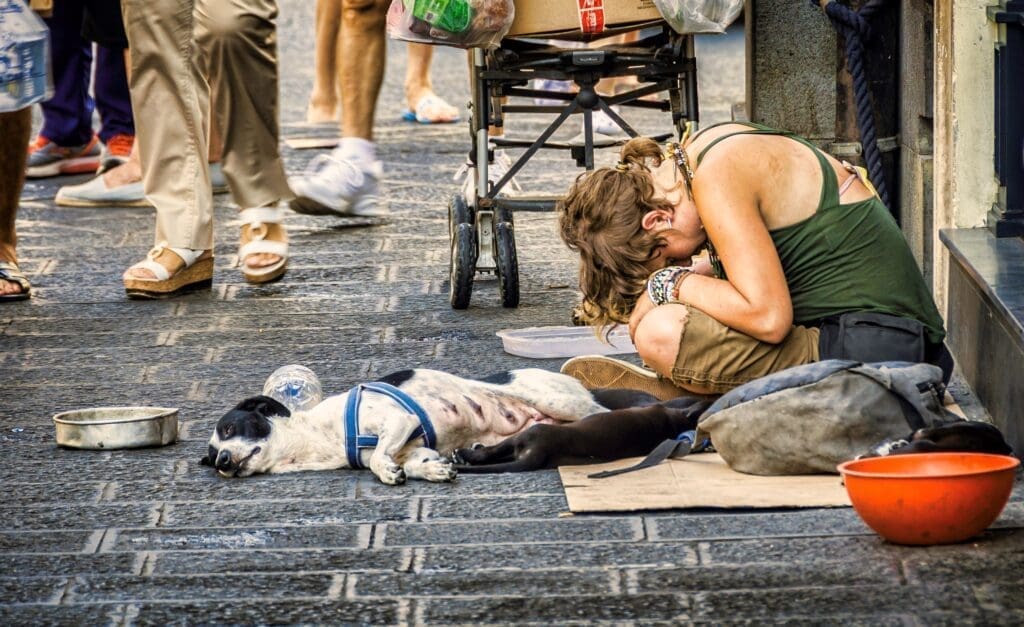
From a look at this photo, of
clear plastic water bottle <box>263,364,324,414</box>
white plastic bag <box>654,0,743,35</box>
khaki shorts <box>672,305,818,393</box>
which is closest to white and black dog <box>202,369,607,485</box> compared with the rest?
clear plastic water bottle <box>263,364,324,414</box>

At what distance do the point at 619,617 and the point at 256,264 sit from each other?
341cm

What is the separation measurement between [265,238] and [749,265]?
2.63m

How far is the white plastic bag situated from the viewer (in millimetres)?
5051

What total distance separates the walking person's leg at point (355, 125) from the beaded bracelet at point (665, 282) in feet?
7.84

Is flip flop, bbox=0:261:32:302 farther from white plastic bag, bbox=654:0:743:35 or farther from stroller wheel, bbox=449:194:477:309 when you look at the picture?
white plastic bag, bbox=654:0:743:35

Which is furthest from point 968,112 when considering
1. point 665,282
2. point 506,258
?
point 506,258

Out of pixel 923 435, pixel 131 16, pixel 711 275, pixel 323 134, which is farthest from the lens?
pixel 323 134

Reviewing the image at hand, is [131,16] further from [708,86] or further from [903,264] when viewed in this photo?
[708,86]

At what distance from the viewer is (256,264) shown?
234 inches

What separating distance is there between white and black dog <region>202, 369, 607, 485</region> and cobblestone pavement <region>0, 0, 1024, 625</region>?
0.05 metres

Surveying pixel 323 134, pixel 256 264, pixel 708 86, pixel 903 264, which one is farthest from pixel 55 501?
pixel 708 86

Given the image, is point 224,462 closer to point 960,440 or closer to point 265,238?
point 960,440

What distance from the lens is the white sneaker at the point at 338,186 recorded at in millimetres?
6332

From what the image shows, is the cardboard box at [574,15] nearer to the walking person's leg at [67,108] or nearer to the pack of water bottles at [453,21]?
the pack of water bottles at [453,21]
